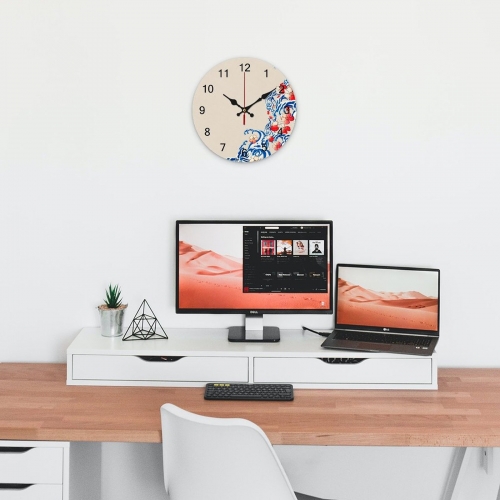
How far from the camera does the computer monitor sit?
2332 mm

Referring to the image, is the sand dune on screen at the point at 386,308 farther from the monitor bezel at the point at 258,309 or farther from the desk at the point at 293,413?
the desk at the point at 293,413

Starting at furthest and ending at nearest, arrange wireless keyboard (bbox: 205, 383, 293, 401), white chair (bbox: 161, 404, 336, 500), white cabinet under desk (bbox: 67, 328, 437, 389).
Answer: white cabinet under desk (bbox: 67, 328, 437, 389) < wireless keyboard (bbox: 205, 383, 293, 401) < white chair (bbox: 161, 404, 336, 500)

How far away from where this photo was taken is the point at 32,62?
2.38 meters

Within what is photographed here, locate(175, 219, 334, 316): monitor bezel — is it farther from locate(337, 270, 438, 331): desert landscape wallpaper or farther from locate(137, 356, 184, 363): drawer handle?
locate(137, 356, 184, 363): drawer handle

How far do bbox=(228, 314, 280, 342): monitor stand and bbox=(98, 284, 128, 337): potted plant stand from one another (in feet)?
1.35

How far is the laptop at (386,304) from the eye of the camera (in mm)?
2305

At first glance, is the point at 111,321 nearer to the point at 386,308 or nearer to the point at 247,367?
the point at 247,367

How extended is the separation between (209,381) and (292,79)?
1.15 metres

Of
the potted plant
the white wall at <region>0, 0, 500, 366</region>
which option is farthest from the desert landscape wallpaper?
the potted plant

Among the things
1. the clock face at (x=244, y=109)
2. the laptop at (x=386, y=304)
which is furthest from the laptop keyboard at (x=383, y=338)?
the clock face at (x=244, y=109)

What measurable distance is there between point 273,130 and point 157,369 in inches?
38.5

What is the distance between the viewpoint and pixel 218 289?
7.71ft

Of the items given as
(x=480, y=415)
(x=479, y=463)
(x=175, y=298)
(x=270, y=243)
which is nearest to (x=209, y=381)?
(x=175, y=298)

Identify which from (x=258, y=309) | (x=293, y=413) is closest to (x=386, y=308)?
(x=258, y=309)
